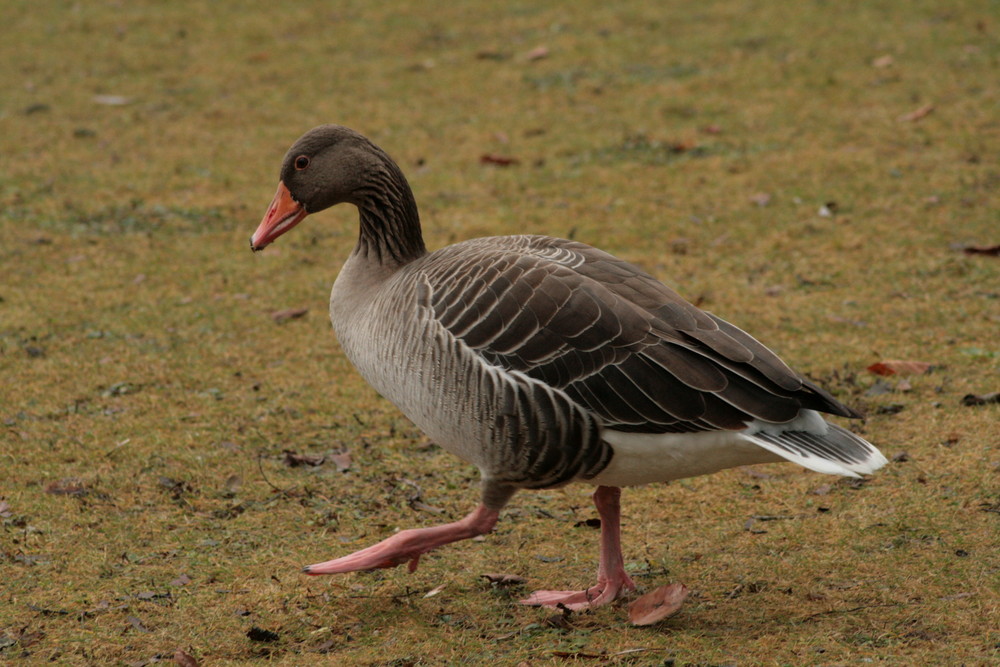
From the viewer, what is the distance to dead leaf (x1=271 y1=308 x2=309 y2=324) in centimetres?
700

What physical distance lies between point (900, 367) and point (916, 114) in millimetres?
4453

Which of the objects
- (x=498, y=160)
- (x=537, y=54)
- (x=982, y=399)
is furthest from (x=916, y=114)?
(x=982, y=399)

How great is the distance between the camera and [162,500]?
16.4 feet

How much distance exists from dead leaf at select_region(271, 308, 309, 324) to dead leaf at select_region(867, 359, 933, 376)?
350 cm

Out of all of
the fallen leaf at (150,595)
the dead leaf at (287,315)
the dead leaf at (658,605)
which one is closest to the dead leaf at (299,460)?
the fallen leaf at (150,595)

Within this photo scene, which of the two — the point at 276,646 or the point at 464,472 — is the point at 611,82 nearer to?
the point at 464,472

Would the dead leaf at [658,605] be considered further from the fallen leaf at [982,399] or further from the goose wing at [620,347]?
the fallen leaf at [982,399]

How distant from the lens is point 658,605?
4031mm

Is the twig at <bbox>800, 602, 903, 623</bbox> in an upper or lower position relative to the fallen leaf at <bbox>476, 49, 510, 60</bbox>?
lower

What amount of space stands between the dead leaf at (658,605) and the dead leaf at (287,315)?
11.9 feet

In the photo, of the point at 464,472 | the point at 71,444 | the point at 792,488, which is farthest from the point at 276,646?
the point at 792,488

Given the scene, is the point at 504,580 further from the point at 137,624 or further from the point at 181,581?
the point at 137,624

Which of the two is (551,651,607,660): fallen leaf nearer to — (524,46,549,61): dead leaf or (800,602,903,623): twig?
(800,602,903,623): twig

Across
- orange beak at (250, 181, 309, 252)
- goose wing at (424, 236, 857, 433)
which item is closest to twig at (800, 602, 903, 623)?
goose wing at (424, 236, 857, 433)
